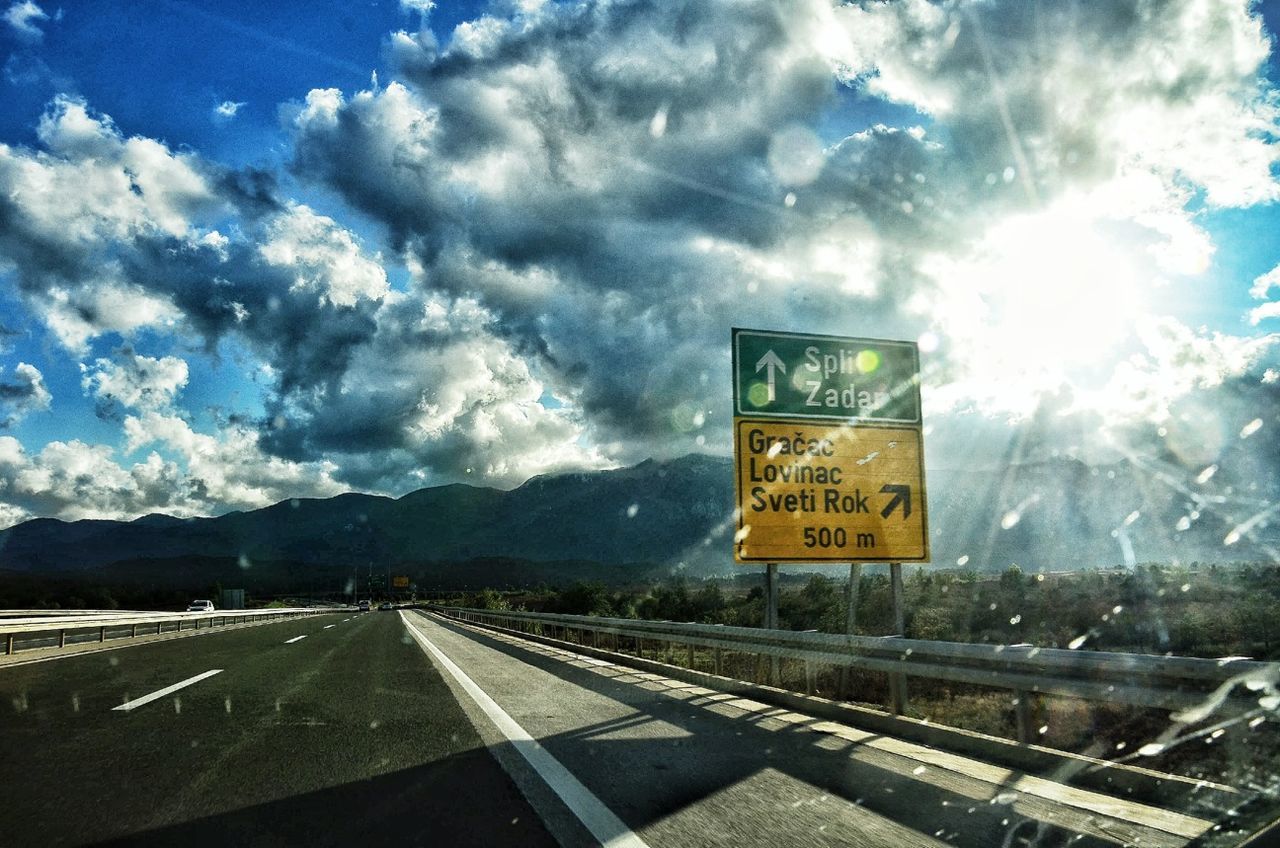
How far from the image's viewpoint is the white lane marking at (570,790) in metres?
4.38

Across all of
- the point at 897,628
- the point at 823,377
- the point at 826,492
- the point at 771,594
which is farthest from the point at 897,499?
Result: the point at 897,628

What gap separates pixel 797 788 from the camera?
5.58 m

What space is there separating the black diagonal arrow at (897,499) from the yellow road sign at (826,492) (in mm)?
14

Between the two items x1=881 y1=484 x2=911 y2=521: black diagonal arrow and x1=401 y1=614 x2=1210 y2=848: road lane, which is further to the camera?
x1=881 y1=484 x2=911 y2=521: black diagonal arrow

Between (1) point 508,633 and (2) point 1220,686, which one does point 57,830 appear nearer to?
(2) point 1220,686

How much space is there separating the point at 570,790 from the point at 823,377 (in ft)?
28.3

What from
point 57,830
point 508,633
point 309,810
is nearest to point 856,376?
point 309,810

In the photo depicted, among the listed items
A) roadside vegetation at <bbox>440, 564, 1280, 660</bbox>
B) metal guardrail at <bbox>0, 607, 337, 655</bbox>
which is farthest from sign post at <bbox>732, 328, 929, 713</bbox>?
metal guardrail at <bbox>0, 607, 337, 655</bbox>

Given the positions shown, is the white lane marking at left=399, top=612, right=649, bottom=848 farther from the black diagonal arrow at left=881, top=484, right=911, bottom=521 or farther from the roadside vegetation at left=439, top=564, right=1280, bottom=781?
the black diagonal arrow at left=881, top=484, right=911, bottom=521

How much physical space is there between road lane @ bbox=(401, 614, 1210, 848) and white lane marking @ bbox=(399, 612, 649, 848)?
0.09 m

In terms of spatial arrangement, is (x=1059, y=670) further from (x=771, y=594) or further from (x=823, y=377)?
(x=823, y=377)

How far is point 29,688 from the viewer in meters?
11.0

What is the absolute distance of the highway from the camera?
449cm

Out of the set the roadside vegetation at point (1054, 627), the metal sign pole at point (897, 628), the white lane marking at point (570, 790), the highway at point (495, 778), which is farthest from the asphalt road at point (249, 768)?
the roadside vegetation at point (1054, 627)
